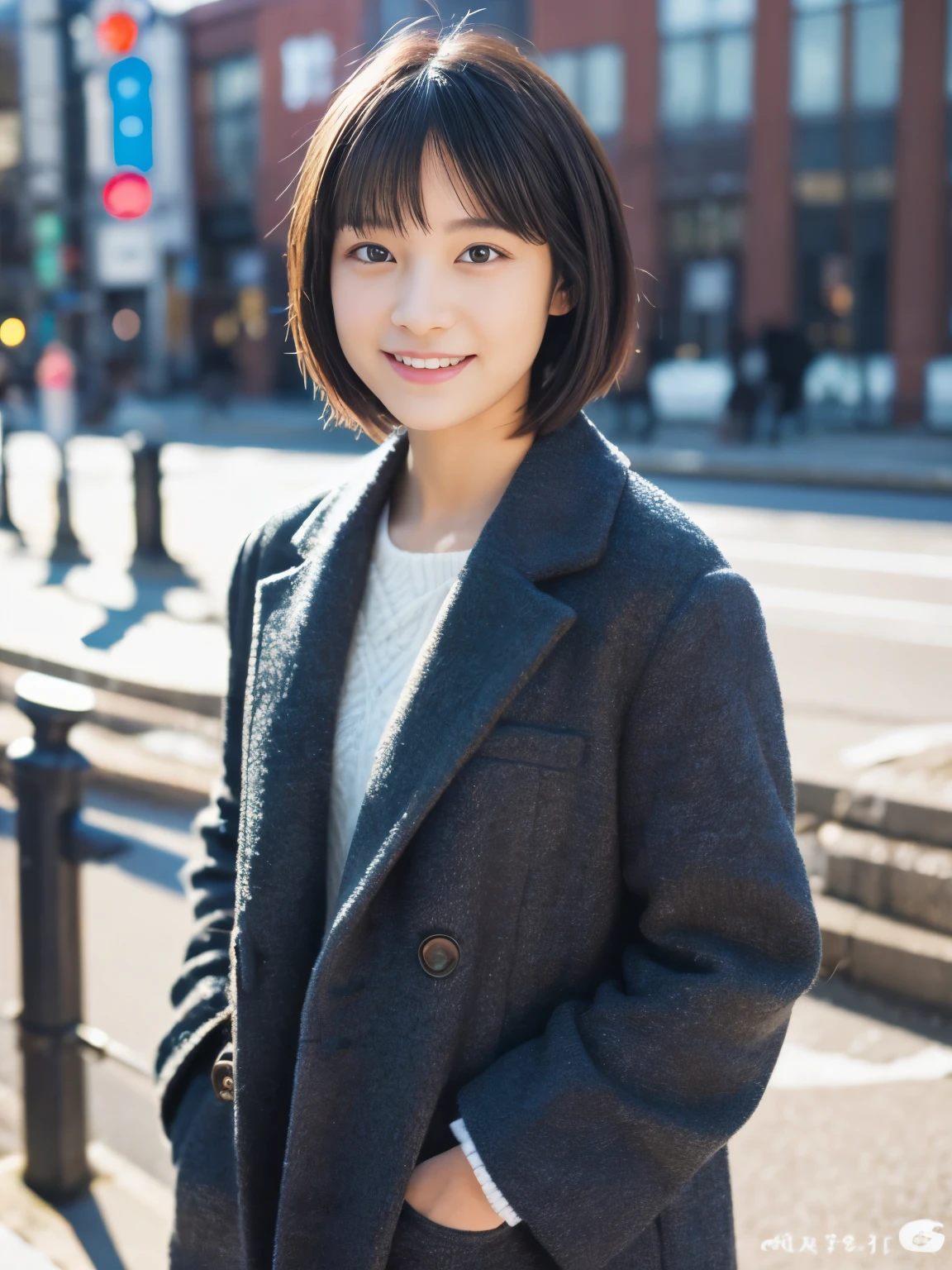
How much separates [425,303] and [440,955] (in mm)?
684

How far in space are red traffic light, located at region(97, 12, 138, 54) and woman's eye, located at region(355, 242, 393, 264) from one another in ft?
26.7

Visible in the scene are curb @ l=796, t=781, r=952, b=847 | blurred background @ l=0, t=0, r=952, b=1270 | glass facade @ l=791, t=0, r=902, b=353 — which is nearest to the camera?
blurred background @ l=0, t=0, r=952, b=1270

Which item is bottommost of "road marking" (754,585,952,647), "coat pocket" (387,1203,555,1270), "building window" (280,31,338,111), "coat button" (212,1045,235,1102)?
"road marking" (754,585,952,647)

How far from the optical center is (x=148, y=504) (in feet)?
33.1

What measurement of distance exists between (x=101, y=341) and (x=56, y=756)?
38.6 metres

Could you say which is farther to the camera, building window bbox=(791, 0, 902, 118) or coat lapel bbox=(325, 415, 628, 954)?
building window bbox=(791, 0, 902, 118)

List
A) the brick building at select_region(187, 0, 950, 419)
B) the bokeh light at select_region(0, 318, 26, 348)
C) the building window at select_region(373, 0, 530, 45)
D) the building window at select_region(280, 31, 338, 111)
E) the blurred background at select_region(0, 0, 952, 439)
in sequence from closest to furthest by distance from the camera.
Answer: the bokeh light at select_region(0, 318, 26, 348), the blurred background at select_region(0, 0, 952, 439), the brick building at select_region(187, 0, 950, 419), the building window at select_region(373, 0, 530, 45), the building window at select_region(280, 31, 338, 111)

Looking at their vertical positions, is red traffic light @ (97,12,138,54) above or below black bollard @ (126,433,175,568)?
above

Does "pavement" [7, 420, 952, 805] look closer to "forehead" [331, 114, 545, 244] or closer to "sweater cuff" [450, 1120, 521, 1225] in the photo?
"forehead" [331, 114, 545, 244]

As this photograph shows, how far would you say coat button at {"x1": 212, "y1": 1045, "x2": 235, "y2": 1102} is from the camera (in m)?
1.69

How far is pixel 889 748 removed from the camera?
4555 mm

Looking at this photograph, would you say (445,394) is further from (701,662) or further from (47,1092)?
(47,1092)

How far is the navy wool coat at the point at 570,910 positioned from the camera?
1.40 meters

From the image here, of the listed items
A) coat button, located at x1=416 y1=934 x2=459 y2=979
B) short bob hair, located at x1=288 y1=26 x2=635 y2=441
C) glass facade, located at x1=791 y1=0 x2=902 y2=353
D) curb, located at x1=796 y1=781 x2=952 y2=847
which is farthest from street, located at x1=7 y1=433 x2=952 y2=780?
glass facade, located at x1=791 y1=0 x2=902 y2=353
